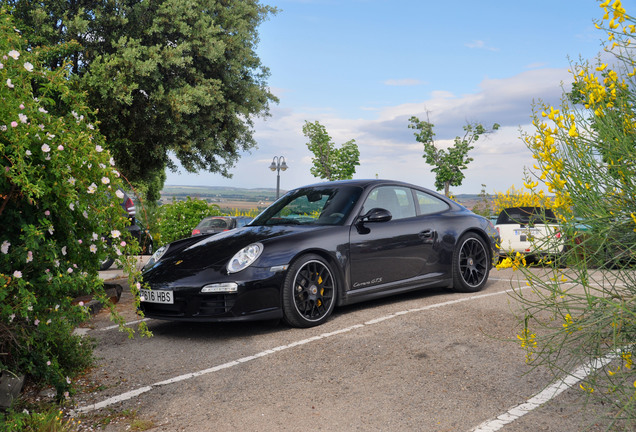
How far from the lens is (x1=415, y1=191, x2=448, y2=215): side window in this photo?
766cm

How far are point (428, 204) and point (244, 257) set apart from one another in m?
2.82

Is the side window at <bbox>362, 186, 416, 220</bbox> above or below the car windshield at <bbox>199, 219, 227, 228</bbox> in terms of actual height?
above

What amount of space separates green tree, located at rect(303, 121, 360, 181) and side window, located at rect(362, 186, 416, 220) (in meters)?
20.0

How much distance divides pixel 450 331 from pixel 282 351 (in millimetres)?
1608

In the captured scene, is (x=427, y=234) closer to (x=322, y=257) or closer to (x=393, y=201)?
(x=393, y=201)

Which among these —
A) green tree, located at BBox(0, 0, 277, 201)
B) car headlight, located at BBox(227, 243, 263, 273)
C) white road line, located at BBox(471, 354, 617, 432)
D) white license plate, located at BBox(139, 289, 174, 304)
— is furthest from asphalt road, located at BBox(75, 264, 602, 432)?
green tree, located at BBox(0, 0, 277, 201)

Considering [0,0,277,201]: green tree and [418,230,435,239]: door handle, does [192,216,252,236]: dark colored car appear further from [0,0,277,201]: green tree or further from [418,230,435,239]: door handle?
[418,230,435,239]: door handle

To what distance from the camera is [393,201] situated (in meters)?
7.39

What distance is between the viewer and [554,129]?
11.3 ft

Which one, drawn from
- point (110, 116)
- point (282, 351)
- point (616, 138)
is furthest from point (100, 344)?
point (110, 116)

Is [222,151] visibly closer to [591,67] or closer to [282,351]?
[282,351]

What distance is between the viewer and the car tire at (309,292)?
5984 mm

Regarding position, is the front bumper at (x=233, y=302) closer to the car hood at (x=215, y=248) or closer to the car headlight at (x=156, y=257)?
the car hood at (x=215, y=248)

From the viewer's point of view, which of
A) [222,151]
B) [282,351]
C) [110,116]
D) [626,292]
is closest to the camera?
[626,292]
